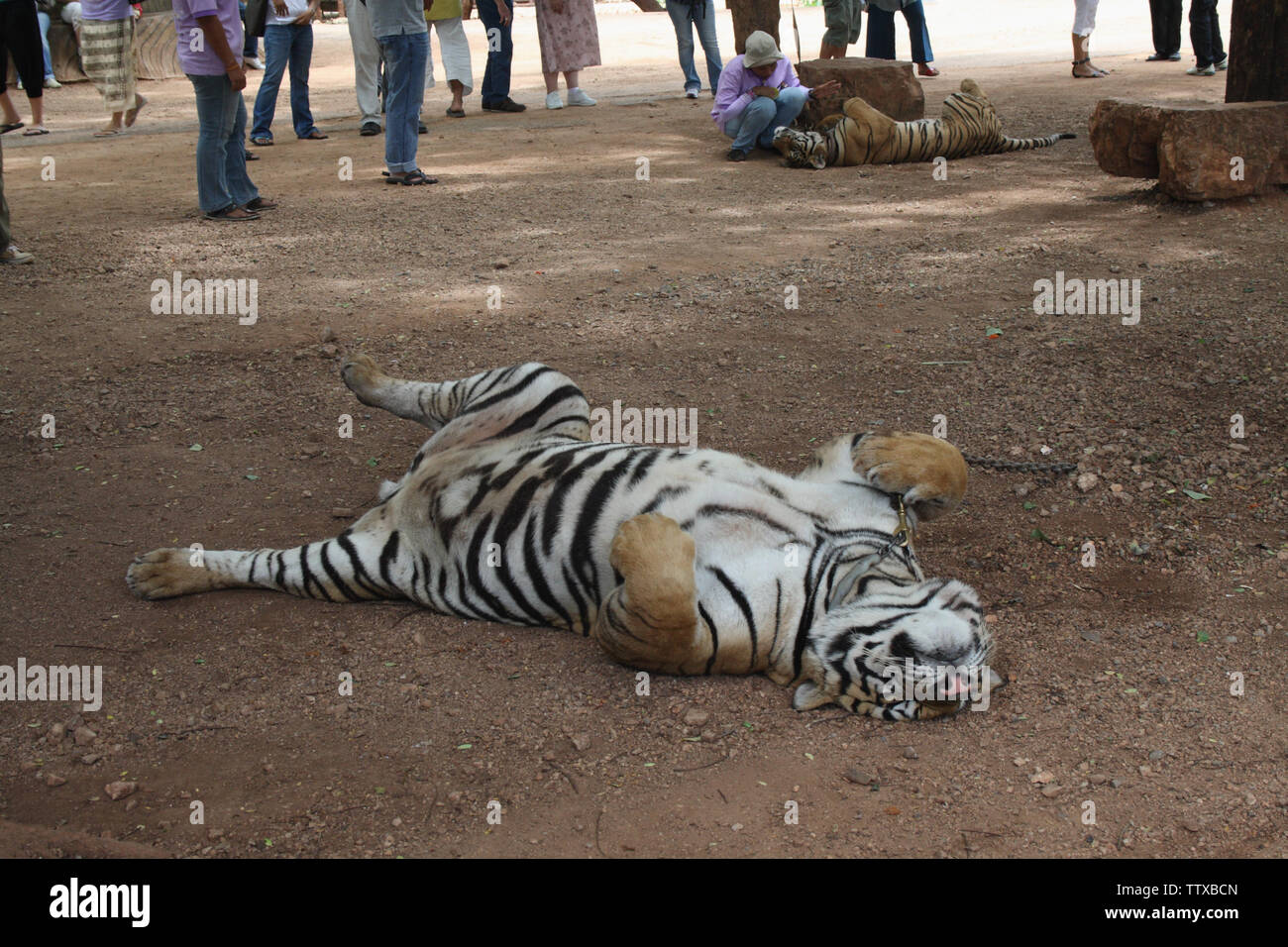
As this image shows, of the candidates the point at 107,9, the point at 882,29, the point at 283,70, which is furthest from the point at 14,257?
the point at 882,29

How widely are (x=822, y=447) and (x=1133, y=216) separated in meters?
4.96

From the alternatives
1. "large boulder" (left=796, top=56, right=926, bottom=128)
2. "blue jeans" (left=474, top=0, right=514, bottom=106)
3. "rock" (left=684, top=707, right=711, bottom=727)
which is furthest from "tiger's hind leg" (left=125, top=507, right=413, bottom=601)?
"blue jeans" (left=474, top=0, right=514, bottom=106)

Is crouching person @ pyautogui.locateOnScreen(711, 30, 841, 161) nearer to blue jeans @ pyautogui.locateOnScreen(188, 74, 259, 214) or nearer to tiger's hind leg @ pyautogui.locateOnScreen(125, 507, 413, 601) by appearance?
blue jeans @ pyautogui.locateOnScreen(188, 74, 259, 214)

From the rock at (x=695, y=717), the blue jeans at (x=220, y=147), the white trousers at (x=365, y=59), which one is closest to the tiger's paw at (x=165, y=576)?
the rock at (x=695, y=717)

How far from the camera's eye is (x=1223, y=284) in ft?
19.8

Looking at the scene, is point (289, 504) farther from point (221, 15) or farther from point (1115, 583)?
point (221, 15)

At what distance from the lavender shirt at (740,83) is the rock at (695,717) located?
26.7 ft

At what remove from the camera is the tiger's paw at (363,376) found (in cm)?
443

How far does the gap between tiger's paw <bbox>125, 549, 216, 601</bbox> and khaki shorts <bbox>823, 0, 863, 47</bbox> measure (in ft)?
36.2

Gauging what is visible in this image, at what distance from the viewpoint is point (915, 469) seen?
3.43 meters

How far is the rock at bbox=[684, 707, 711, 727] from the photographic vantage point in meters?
3.18

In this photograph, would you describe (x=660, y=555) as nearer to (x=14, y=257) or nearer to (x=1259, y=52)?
(x=14, y=257)

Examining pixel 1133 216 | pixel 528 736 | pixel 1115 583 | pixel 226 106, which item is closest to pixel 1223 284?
pixel 1133 216

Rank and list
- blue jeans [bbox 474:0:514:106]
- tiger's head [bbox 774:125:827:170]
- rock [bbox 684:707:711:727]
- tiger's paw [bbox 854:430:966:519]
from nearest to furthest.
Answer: rock [bbox 684:707:711:727]
tiger's paw [bbox 854:430:966:519]
tiger's head [bbox 774:125:827:170]
blue jeans [bbox 474:0:514:106]
